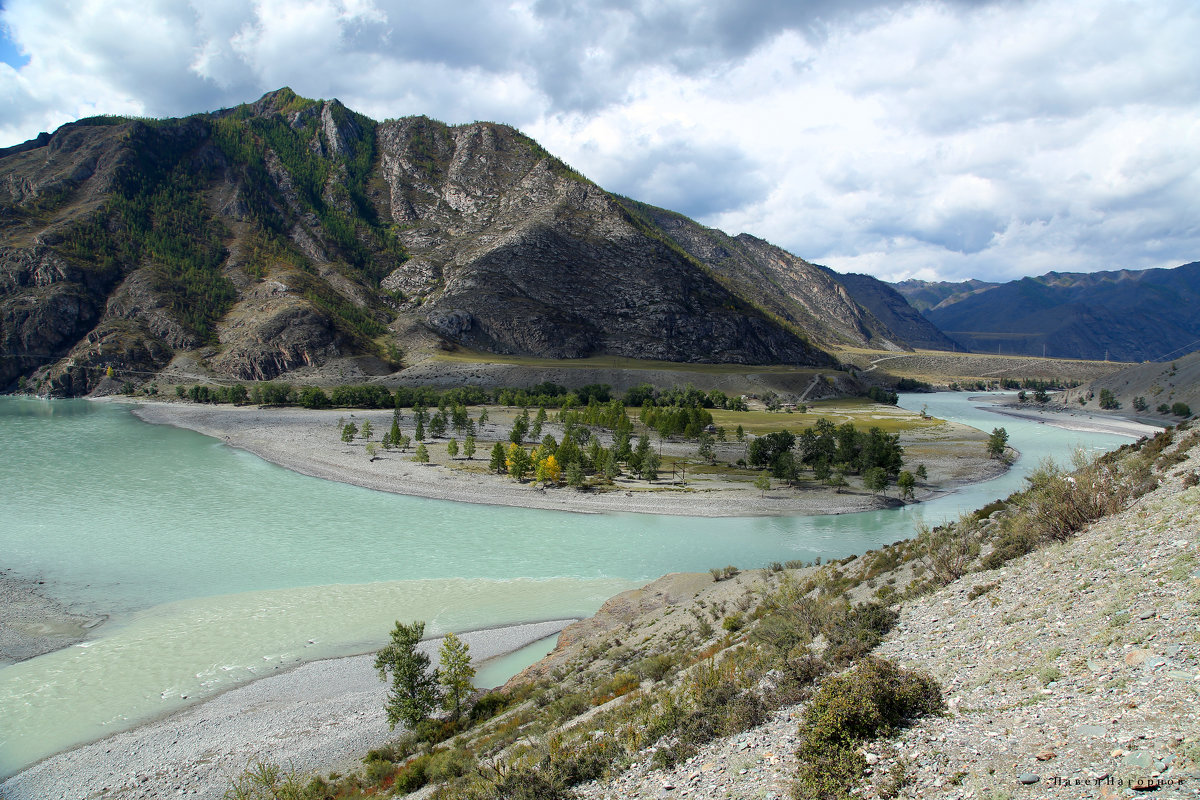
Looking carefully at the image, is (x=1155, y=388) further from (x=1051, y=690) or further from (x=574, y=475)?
(x=1051, y=690)

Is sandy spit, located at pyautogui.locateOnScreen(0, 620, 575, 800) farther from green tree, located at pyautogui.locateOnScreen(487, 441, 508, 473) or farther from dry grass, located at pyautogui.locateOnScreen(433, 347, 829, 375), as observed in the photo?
dry grass, located at pyautogui.locateOnScreen(433, 347, 829, 375)

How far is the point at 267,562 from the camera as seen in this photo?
3300 centimetres

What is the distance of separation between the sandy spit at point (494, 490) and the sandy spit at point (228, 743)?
26508mm

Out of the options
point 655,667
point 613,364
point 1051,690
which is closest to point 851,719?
point 1051,690

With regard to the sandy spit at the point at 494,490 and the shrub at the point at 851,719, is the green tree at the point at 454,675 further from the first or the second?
the sandy spit at the point at 494,490

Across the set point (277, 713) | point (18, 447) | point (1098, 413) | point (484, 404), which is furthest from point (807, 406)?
point (18, 447)

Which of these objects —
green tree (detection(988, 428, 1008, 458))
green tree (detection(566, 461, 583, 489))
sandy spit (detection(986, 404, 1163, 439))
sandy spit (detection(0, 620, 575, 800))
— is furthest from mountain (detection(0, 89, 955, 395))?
sandy spit (detection(0, 620, 575, 800))

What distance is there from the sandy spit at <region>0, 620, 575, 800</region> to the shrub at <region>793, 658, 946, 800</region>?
12.9 meters

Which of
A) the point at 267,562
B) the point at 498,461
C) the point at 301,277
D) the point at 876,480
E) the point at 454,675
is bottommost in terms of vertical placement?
the point at 267,562

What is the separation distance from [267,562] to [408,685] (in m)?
20.8

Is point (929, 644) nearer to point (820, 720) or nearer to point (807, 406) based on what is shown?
point (820, 720)

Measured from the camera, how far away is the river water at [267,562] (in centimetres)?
2073

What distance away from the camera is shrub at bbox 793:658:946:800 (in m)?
7.57

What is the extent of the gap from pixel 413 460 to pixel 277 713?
42945 mm
